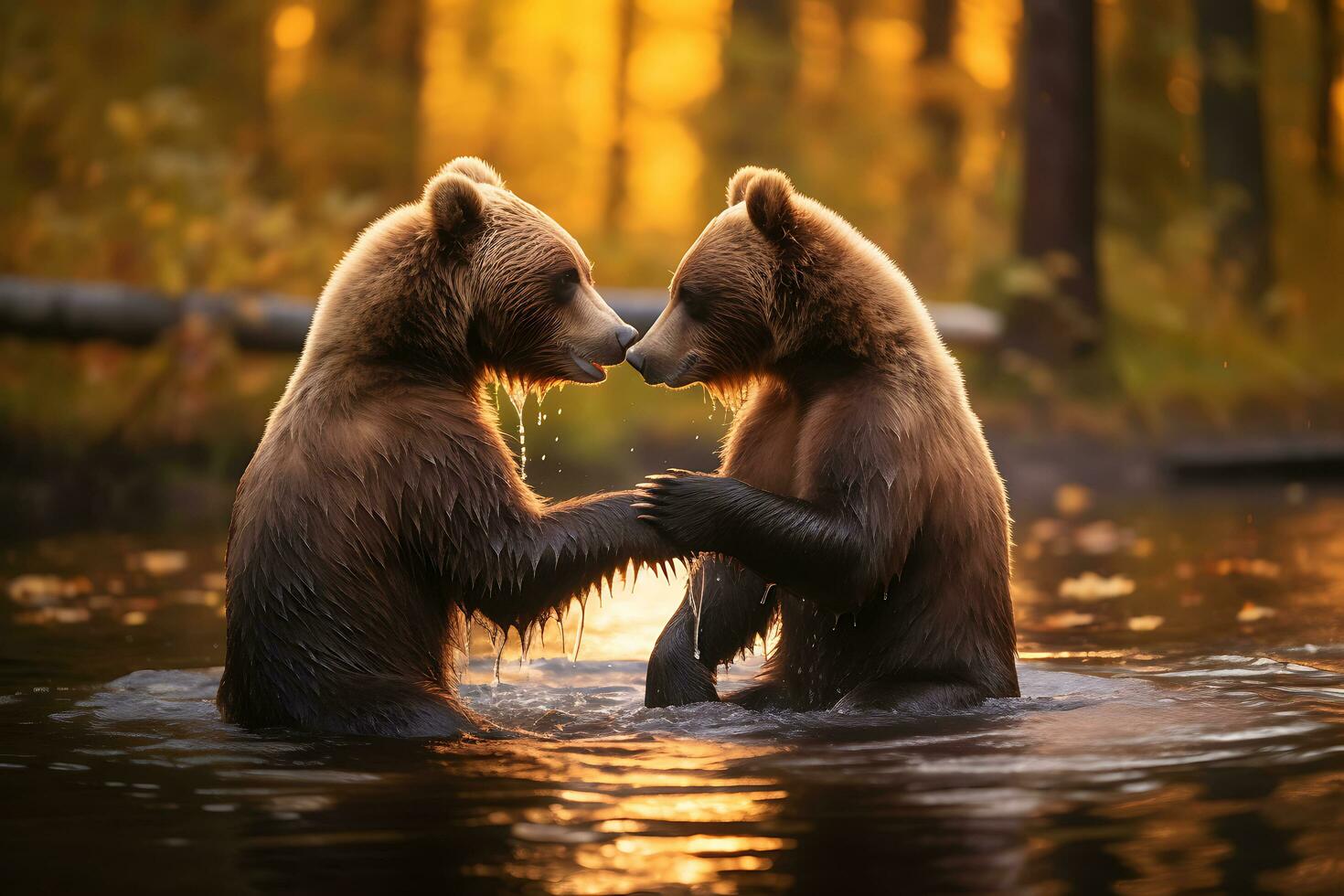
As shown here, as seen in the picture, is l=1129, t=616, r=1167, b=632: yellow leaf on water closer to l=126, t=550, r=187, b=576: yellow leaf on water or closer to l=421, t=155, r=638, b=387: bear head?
l=421, t=155, r=638, b=387: bear head

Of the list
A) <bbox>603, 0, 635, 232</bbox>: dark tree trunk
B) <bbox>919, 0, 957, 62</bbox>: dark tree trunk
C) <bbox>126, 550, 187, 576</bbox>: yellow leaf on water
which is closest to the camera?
<bbox>126, 550, 187, 576</bbox>: yellow leaf on water

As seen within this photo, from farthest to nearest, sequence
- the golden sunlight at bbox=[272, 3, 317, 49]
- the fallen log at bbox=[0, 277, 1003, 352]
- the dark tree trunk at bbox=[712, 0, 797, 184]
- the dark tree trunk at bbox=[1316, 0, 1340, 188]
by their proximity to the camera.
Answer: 1. the dark tree trunk at bbox=[1316, 0, 1340, 188]
2. the dark tree trunk at bbox=[712, 0, 797, 184]
3. the golden sunlight at bbox=[272, 3, 317, 49]
4. the fallen log at bbox=[0, 277, 1003, 352]

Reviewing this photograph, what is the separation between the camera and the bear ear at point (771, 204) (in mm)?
5723

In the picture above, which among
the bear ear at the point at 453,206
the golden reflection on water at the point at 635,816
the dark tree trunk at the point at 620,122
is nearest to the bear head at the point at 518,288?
the bear ear at the point at 453,206

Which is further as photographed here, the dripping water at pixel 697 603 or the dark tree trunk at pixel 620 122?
the dark tree trunk at pixel 620 122

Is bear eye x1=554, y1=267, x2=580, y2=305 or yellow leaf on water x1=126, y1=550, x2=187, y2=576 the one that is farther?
yellow leaf on water x1=126, y1=550, x2=187, y2=576

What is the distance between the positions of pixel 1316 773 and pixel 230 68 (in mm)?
14971

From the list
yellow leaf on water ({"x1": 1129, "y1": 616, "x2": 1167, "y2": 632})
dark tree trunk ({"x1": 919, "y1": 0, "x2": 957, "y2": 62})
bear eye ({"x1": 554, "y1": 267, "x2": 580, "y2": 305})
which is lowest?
yellow leaf on water ({"x1": 1129, "y1": 616, "x2": 1167, "y2": 632})

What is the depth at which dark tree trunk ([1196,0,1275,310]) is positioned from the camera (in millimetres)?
19422

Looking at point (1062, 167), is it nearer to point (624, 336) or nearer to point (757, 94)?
point (757, 94)

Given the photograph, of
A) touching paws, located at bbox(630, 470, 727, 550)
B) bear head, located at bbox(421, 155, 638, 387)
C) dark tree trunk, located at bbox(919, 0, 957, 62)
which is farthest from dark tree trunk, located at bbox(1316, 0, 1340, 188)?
touching paws, located at bbox(630, 470, 727, 550)

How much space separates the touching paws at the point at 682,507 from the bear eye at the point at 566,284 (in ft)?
2.88

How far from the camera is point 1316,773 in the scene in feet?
14.0

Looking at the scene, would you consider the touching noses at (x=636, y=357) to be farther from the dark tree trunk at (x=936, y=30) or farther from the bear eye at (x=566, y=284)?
the dark tree trunk at (x=936, y=30)
